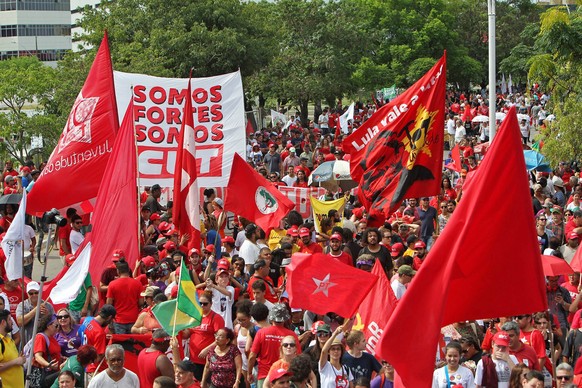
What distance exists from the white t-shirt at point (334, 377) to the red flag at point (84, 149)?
678 cm

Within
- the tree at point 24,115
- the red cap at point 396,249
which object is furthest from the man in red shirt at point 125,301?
the tree at point 24,115

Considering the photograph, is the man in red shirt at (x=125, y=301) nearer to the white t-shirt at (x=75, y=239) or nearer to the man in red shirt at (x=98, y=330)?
the man in red shirt at (x=98, y=330)

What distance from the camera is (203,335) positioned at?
1137 centimetres

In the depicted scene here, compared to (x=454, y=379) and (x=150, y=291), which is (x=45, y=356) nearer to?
(x=150, y=291)

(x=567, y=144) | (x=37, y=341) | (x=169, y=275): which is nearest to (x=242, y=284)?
(x=169, y=275)

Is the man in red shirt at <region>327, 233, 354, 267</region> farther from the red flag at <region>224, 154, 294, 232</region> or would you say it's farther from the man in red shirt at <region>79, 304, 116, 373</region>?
the man in red shirt at <region>79, 304, 116, 373</region>

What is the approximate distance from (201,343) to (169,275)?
7.26ft

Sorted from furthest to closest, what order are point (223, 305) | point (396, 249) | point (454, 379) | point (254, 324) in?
point (396, 249) < point (223, 305) < point (254, 324) < point (454, 379)

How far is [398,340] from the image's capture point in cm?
787

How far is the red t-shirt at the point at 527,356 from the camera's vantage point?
33.8 feet

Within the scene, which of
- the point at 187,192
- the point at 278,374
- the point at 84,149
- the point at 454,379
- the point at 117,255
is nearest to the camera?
the point at 278,374

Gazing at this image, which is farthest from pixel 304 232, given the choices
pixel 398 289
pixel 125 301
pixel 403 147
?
pixel 125 301

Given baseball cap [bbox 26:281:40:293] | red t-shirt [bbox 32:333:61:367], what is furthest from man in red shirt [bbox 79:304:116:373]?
baseball cap [bbox 26:281:40:293]

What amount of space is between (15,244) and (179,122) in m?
5.92
